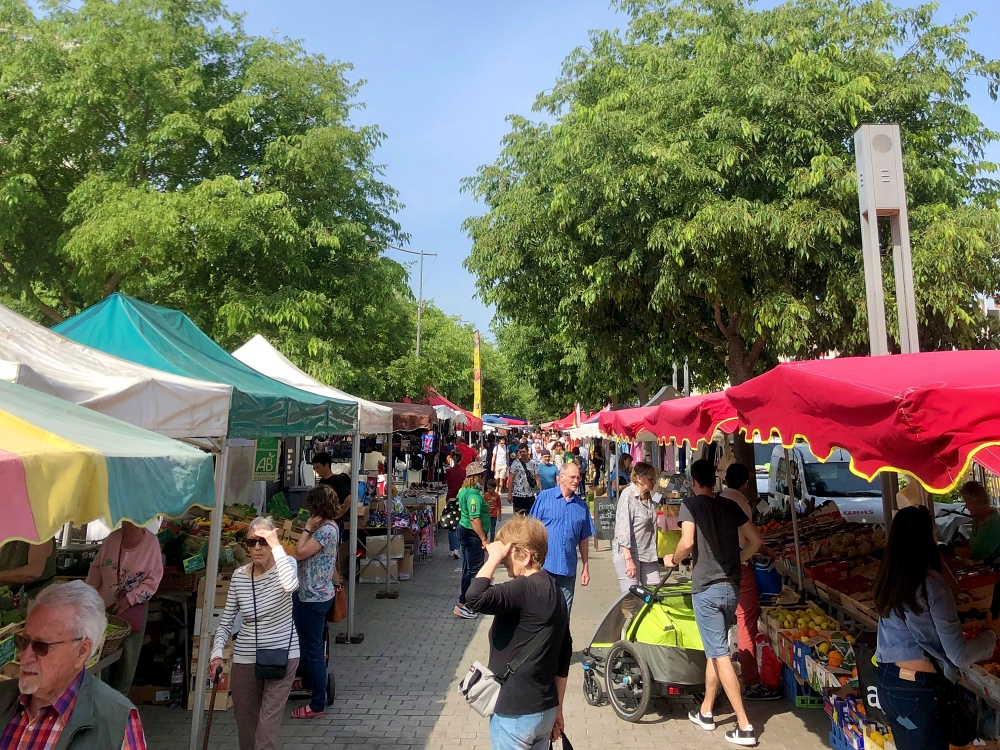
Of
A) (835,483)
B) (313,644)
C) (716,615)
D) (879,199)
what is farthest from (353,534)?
(835,483)

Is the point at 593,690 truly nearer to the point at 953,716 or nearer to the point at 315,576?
the point at 315,576

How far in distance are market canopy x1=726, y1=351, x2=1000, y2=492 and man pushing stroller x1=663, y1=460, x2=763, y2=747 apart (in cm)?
156

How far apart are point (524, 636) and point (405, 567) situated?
29.7 feet

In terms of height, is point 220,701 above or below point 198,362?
below

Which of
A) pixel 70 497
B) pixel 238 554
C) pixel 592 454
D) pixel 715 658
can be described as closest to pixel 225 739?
pixel 238 554

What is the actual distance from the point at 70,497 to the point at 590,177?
10.3 m

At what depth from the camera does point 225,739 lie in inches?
223

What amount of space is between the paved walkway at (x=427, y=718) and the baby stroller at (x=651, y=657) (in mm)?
177

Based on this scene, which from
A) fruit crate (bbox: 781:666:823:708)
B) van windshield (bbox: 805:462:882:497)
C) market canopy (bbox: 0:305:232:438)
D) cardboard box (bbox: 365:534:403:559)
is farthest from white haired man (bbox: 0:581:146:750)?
van windshield (bbox: 805:462:882:497)

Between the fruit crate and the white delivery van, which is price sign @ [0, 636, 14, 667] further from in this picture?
the white delivery van

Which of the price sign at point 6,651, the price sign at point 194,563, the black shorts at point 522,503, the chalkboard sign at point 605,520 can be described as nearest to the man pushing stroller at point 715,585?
the price sign at point 194,563

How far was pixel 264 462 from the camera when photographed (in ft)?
37.2

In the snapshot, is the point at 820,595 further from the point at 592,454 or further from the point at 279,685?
the point at 592,454

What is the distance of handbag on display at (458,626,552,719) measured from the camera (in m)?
3.57
